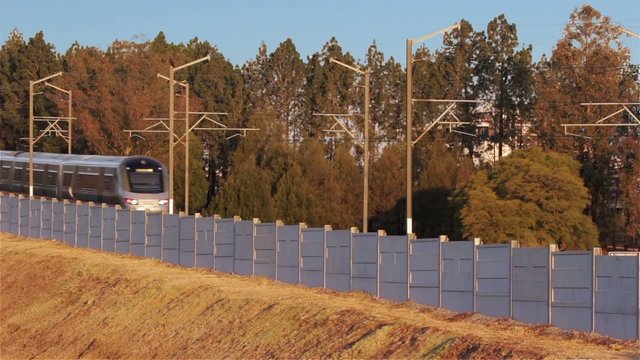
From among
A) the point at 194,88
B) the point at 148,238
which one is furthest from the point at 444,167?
the point at 148,238

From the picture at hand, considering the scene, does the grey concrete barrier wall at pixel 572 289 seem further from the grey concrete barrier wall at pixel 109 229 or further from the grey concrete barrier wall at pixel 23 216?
the grey concrete barrier wall at pixel 23 216

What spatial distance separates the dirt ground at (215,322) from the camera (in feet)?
71.9

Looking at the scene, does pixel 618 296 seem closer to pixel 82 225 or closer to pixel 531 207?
pixel 82 225

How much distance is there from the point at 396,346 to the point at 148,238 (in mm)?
21428

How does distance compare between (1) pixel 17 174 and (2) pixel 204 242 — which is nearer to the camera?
(2) pixel 204 242

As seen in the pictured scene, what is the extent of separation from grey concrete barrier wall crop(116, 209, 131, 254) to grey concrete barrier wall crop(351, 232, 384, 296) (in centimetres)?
1503

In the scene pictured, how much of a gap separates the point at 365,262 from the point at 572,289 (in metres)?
7.51

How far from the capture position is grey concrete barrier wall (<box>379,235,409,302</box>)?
29.1m

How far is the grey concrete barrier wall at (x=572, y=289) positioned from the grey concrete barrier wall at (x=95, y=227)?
25.0 meters

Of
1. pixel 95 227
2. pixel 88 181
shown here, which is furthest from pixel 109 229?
pixel 88 181

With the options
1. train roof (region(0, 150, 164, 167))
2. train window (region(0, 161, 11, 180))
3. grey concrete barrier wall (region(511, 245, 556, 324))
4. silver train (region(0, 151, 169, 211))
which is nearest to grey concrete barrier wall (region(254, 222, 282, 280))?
grey concrete barrier wall (region(511, 245, 556, 324))

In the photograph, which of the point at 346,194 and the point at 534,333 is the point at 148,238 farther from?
the point at 346,194

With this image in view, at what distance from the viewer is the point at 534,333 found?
23.2 metres

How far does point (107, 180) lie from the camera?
6109cm
